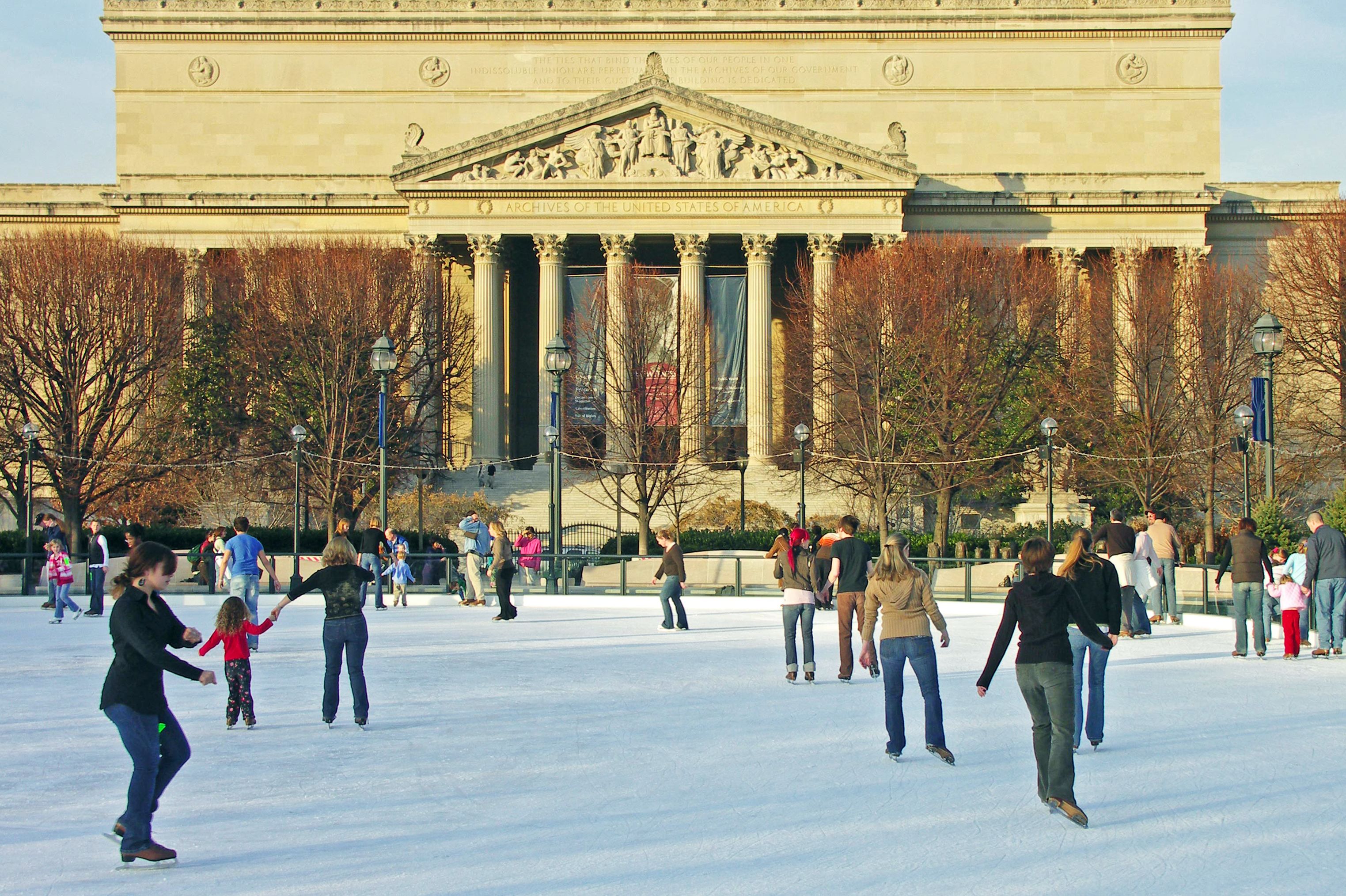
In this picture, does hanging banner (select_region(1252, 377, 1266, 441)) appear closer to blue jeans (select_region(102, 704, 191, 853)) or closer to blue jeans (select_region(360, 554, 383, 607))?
blue jeans (select_region(360, 554, 383, 607))

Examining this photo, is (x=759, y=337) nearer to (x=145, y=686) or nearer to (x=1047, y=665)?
(x=1047, y=665)

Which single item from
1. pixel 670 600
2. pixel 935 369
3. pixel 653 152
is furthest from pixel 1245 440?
pixel 653 152

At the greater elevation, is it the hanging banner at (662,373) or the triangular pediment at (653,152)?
the triangular pediment at (653,152)

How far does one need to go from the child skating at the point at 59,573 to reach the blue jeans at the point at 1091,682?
1906cm

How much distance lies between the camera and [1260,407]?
Result: 27.5 meters

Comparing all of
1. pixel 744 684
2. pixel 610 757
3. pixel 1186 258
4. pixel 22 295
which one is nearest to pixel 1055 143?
pixel 1186 258

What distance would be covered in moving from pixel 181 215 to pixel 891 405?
29822 millimetres

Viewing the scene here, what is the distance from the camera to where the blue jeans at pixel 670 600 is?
2383cm

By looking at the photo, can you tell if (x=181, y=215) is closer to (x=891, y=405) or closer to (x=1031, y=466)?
(x=891, y=405)

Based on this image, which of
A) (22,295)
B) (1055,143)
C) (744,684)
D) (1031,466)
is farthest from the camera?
(1055,143)

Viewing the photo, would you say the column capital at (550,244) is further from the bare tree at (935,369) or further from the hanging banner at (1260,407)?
the hanging banner at (1260,407)

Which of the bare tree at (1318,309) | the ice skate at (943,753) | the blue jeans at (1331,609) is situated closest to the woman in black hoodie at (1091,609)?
the ice skate at (943,753)

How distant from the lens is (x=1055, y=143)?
6612 cm

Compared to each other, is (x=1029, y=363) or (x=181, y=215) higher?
(x=181, y=215)
